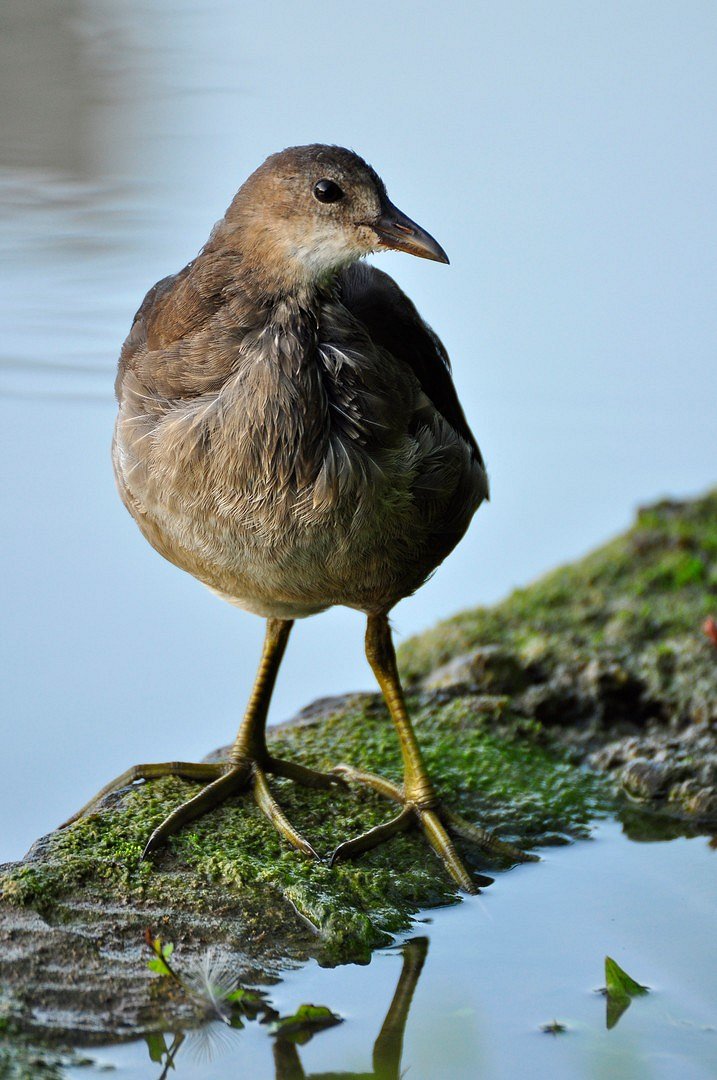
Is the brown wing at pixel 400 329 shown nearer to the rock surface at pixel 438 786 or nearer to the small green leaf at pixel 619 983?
the rock surface at pixel 438 786

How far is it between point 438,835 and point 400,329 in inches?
49.3

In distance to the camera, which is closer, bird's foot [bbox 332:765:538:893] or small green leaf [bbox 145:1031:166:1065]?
small green leaf [bbox 145:1031:166:1065]

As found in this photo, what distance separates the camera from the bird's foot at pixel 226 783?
3.25 metres

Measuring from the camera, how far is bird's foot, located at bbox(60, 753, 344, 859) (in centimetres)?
325

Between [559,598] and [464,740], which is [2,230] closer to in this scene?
[559,598]

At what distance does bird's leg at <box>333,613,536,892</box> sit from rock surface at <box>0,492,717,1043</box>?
0.04 m

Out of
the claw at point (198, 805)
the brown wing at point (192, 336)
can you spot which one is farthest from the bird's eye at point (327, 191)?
the claw at point (198, 805)

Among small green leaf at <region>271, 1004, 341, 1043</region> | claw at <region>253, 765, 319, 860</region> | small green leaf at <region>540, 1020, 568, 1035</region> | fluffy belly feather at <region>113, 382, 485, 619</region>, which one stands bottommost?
small green leaf at <region>540, 1020, 568, 1035</region>

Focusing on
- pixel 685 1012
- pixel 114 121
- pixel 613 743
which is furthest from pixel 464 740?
pixel 114 121

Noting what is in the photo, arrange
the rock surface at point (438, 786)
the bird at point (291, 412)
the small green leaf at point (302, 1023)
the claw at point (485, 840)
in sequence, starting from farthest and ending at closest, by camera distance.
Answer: the claw at point (485, 840) → the bird at point (291, 412) → the rock surface at point (438, 786) → the small green leaf at point (302, 1023)

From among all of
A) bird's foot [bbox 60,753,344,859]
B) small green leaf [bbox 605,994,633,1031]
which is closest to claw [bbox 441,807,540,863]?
bird's foot [bbox 60,753,344,859]

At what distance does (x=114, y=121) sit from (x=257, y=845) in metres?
4.30

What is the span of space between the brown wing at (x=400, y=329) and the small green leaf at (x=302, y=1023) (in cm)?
145

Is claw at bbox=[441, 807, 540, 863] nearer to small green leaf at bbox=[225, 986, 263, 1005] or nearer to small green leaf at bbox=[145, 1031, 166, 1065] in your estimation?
small green leaf at bbox=[225, 986, 263, 1005]
